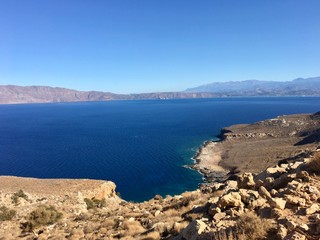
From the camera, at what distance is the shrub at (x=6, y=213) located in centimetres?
2288

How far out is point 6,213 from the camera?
78.0ft

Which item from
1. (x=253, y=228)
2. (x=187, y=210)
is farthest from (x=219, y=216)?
(x=187, y=210)

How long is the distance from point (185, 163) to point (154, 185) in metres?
17.1

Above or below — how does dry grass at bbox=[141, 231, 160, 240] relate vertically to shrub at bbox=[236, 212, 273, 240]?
below

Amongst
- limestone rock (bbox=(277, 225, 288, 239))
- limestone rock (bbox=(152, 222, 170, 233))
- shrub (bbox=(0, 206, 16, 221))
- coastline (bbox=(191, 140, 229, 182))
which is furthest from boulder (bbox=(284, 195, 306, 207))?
coastline (bbox=(191, 140, 229, 182))

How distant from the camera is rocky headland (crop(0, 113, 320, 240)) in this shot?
797 cm

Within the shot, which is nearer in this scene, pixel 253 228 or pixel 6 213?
pixel 253 228

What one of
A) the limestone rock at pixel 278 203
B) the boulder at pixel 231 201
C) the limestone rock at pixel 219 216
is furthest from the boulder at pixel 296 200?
the limestone rock at pixel 219 216

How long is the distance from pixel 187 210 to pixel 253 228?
778cm

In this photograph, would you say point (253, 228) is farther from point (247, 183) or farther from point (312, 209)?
point (247, 183)

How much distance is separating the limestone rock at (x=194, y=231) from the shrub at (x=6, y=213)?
18.4 m

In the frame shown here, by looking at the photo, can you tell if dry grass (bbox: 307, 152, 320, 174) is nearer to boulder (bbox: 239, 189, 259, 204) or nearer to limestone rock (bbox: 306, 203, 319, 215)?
boulder (bbox: 239, 189, 259, 204)

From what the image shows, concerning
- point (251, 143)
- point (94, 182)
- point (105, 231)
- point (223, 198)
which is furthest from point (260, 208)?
point (251, 143)

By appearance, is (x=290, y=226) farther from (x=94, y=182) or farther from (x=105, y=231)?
(x=94, y=182)
